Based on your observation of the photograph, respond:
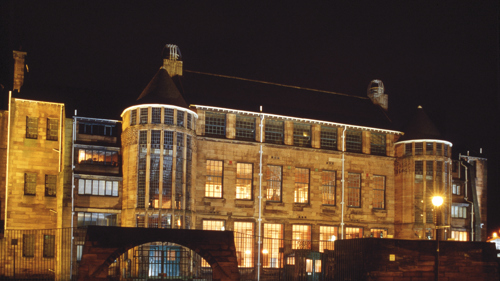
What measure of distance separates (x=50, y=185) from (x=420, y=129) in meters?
28.0

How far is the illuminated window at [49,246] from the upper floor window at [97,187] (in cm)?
362

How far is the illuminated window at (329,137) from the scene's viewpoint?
43094 millimetres

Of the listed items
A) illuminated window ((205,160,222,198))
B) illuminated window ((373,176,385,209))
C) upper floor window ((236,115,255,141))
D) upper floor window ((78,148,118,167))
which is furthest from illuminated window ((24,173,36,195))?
illuminated window ((373,176,385,209))

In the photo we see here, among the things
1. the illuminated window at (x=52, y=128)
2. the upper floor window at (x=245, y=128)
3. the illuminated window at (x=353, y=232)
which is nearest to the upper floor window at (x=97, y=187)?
the illuminated window at (x=52, y=128)

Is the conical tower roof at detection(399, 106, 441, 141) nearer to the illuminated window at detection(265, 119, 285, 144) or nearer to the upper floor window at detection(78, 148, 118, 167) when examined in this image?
the illuminated window at detection(265, 119, 285, 144)

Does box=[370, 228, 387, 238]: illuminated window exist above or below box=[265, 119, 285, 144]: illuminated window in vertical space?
below

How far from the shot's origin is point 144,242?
2323cm

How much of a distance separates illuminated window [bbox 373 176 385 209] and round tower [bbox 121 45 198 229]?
15.6 metres

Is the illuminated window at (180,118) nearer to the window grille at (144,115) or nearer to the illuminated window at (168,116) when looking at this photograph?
the illuminated window at (168,116)

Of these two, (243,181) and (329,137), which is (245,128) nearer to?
(243,181)

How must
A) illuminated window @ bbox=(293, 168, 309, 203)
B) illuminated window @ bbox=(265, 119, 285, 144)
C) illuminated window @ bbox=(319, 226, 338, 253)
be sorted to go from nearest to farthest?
illuminated window @ bbox=(265, 119, 285, 144) < illuminated window @ bbox=(293, 168, 309, 203) < illuminated window @ bbox=(319, 226, 338, 253)

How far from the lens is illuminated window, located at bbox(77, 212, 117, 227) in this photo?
36094 mm

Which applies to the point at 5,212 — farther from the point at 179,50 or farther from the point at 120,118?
the point at 179,50

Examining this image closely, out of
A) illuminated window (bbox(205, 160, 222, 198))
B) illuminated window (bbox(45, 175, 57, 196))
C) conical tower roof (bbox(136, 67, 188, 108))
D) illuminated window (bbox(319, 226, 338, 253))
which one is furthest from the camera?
illuminated window (bbox(319, 226, 338, 253))
